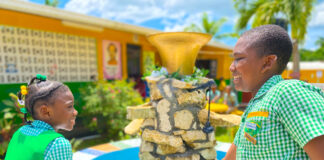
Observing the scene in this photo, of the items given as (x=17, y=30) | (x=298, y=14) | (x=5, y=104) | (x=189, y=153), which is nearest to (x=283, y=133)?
(x=189, y=153)

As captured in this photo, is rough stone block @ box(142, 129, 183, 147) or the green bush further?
the green bush

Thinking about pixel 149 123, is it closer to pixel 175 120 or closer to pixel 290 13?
pixel 175 120

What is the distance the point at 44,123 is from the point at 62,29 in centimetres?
554

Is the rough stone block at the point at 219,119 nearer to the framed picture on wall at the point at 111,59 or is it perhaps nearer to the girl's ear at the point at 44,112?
the girl's ear at the point at 44,112

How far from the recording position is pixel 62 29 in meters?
6.23

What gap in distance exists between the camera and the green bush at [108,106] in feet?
19.8

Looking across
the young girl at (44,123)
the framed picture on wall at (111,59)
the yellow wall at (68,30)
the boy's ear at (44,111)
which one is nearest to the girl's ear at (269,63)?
the young girl at (44,123)

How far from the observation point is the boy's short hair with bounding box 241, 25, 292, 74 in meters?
1.12

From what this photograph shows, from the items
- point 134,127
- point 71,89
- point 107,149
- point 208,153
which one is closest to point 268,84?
point 208,153

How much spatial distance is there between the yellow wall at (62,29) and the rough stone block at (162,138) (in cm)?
442

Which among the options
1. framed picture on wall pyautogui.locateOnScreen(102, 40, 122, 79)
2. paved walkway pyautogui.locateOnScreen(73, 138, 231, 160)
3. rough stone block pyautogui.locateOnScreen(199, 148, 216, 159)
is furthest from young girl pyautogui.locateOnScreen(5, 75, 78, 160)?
framed picture on wall pyautogui.locateOnScreen(102, 40, 122, 79)

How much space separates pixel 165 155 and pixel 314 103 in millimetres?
2640

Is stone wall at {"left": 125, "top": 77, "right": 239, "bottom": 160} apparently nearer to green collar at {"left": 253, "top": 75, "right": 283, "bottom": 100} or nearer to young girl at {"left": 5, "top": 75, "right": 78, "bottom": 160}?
young girl at {"left": 5, "top": 75, "right": 78, "bottom": 160}

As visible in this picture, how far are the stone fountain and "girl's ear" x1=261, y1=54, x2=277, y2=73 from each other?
190 centimetres
